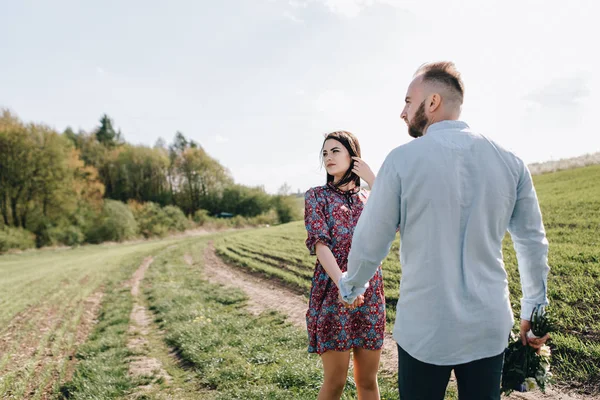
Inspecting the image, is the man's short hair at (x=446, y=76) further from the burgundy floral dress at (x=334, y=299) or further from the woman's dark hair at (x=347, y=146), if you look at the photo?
the burgundy floral dress at (x=334, y=299)

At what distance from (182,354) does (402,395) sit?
491 cm

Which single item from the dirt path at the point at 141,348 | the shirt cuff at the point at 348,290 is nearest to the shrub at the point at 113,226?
the dirt path at the point at 141,348

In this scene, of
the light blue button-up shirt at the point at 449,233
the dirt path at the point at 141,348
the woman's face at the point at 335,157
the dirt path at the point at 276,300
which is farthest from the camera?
the dirt path at the point at 141,348

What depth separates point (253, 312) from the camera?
26.4 feet

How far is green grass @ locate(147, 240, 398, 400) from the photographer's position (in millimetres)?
4387

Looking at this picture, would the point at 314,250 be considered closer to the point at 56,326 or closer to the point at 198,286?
the point at 56,326

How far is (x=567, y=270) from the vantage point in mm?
7387

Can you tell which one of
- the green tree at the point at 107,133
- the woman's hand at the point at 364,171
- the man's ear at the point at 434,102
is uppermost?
the green tree at the point at 107,133

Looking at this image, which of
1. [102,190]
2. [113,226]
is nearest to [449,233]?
[113,226]

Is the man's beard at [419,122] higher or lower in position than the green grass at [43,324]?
higher

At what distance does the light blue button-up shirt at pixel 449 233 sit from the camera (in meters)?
1.60

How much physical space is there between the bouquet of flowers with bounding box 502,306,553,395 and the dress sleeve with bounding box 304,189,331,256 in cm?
133

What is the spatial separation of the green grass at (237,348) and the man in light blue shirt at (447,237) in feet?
8.79

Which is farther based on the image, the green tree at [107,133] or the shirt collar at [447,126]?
the green tree at [107,133]
